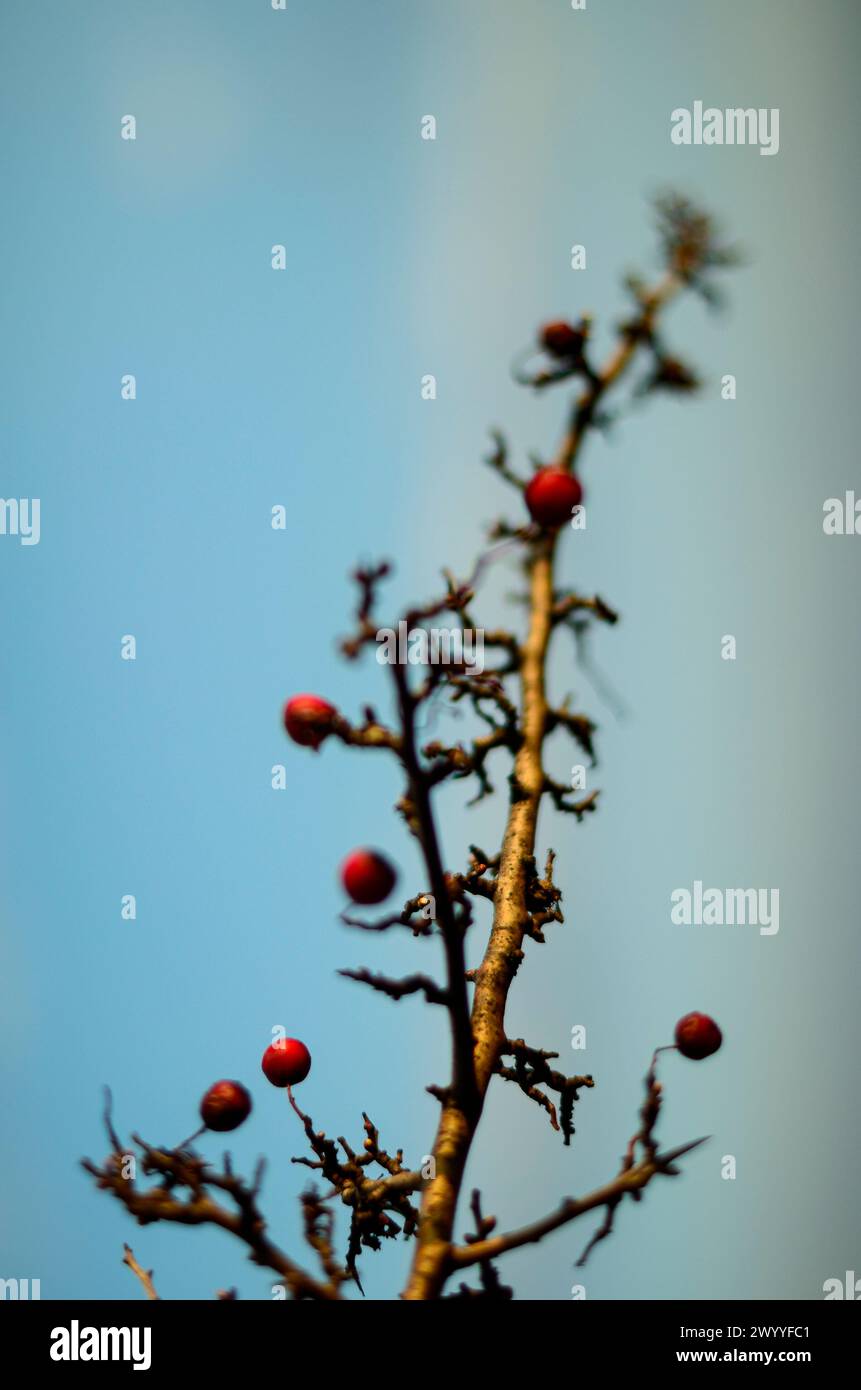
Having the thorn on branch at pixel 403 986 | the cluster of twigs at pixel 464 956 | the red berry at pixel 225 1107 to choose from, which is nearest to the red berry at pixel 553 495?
the cluster of twigs at pixel 464 956

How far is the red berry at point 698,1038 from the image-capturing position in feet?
12.2

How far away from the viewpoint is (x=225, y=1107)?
360 cm

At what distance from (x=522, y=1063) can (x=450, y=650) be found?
211cm

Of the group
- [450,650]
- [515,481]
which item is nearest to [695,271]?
[515,481]

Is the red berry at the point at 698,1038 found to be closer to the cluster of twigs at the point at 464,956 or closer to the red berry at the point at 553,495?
the cluster of twigs at the point at 464,956

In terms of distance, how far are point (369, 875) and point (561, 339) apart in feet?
7.06

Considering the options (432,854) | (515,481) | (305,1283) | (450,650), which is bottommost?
(305,1283)

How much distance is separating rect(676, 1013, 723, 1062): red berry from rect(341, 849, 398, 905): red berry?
5.79 ft

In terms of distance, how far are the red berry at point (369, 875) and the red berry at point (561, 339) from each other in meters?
2.02

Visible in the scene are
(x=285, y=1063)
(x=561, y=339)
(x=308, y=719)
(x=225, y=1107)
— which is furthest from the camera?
(x=285, y=1063)

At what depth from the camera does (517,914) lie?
406cm

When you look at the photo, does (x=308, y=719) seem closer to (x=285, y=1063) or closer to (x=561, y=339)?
(x=561, y=339)
